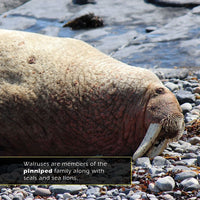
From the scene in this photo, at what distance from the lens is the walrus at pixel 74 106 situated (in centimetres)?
484

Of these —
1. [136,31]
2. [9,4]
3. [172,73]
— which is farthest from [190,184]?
[9,4]

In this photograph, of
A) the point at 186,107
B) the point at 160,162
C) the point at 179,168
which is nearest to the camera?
the point at 179,168

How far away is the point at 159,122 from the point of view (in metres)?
4.55

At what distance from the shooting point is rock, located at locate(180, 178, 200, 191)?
12.6 feet

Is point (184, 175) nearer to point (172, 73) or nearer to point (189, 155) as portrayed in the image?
point (189, 155)

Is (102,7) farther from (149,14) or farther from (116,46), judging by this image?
(116,46)

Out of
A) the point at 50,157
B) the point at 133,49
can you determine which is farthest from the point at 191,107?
the point at 133,49

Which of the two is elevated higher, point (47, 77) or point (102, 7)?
point (47, 77)

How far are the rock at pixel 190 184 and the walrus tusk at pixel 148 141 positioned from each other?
64 cm

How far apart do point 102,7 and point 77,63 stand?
36.6 feet

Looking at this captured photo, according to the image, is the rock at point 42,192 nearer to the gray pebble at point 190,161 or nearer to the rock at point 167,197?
the rock at point 167,197

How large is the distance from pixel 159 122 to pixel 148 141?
23cm

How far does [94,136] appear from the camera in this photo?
4930 mm

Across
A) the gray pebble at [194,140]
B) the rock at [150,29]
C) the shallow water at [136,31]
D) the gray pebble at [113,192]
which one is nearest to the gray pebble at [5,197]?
the gray pebble at [113,192]
